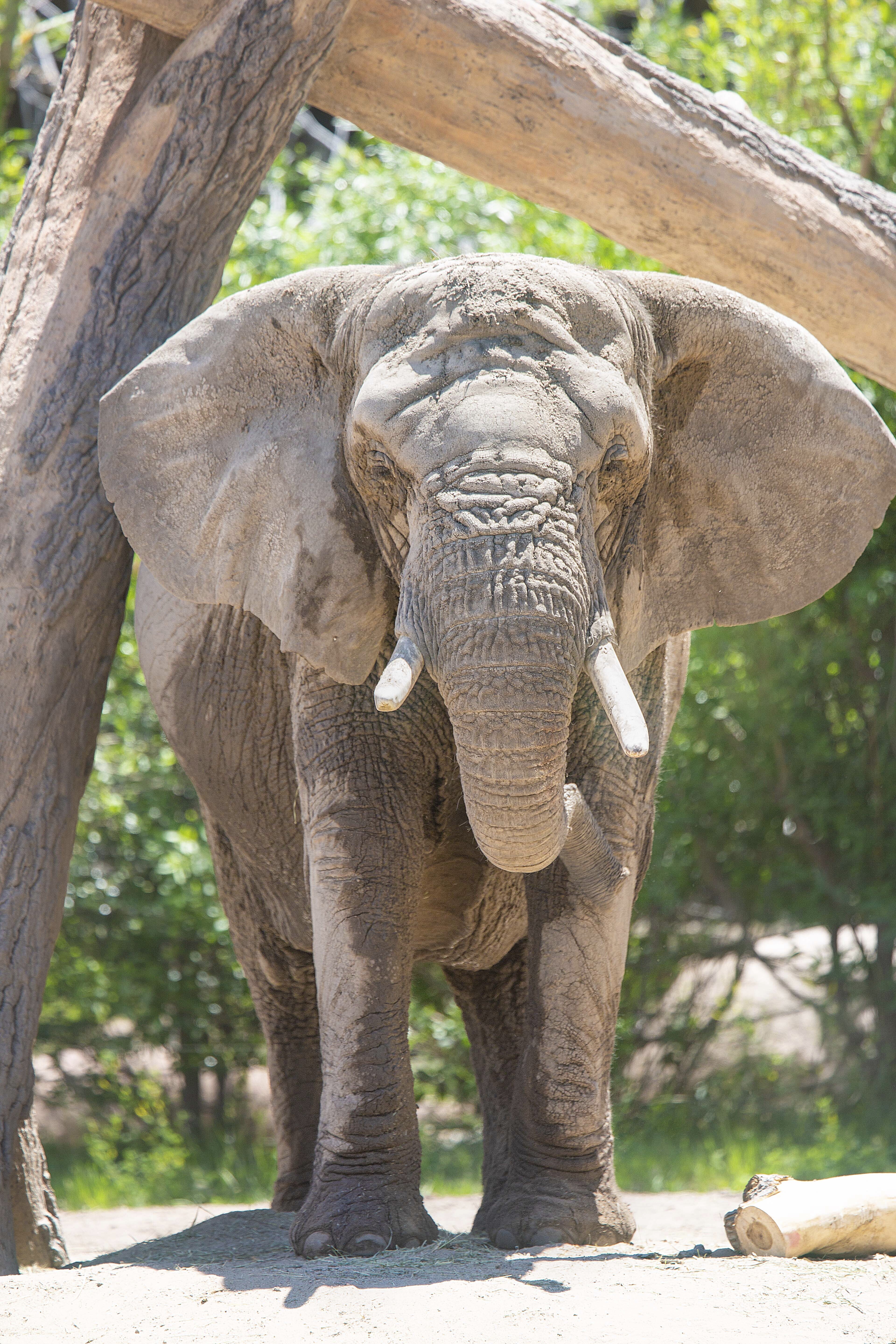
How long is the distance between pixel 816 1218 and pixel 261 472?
191cm

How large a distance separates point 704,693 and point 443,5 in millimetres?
4080

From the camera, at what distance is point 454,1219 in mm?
5789

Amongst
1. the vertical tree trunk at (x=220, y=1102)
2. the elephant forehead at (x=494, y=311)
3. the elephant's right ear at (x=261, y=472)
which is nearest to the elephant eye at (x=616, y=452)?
the elephant forehead at (x=494, y=311)

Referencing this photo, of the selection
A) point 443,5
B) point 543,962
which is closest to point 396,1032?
point 543,962

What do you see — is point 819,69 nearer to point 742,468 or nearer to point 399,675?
point 742,468

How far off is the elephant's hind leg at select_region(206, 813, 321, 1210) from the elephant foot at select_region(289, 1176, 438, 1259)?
1411mm

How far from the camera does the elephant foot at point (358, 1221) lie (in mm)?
3170

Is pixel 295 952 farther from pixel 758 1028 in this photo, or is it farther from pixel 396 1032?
pixel 758 1028

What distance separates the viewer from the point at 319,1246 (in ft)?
10.5

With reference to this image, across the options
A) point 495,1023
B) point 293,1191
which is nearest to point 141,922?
point 293,1191

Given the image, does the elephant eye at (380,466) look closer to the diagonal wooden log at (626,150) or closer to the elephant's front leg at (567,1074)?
the elephant's front leg at (567,1074)

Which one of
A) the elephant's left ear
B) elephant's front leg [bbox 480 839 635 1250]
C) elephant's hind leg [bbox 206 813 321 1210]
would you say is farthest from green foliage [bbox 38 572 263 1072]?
the elephant's left ear

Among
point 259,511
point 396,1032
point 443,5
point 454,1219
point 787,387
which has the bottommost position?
point 454,1219

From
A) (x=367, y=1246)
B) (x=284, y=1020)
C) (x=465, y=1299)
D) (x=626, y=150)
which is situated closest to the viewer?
(x=465, y=1299)
